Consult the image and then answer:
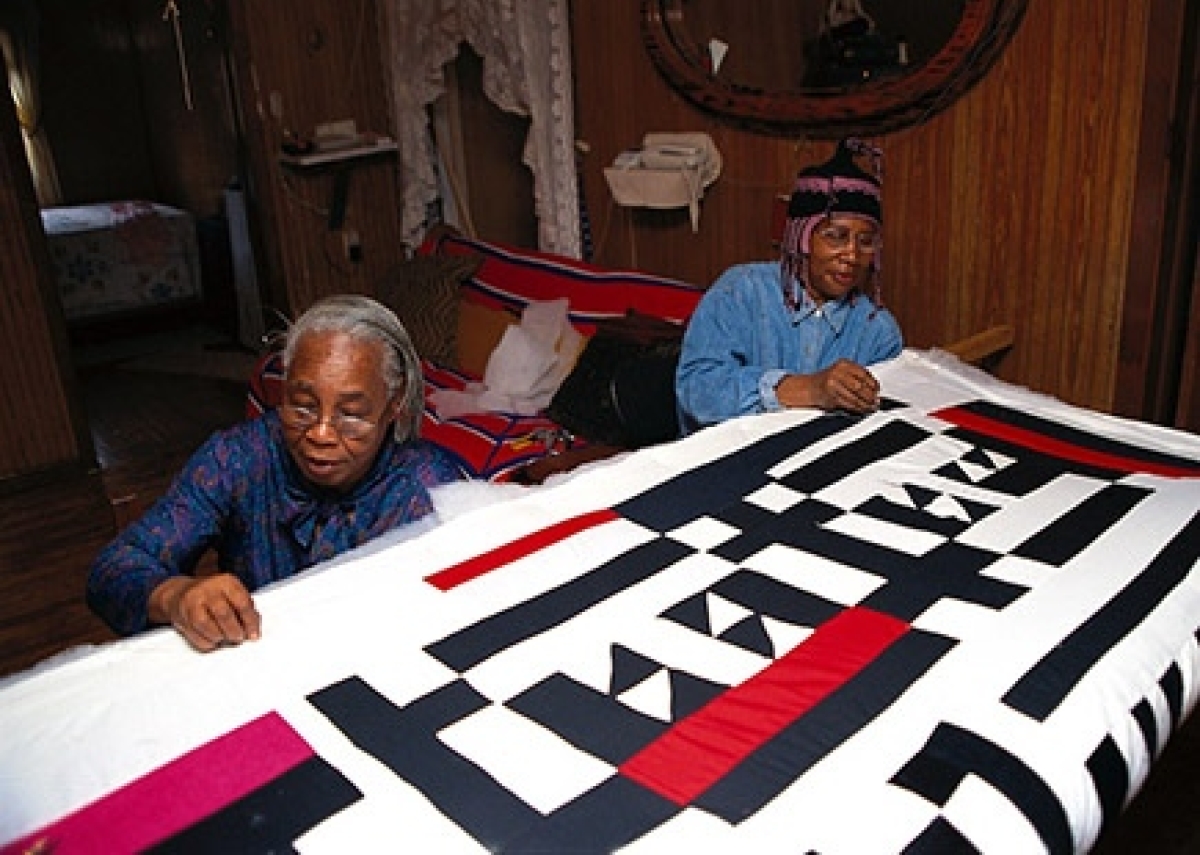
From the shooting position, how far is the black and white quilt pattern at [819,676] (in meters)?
0.86

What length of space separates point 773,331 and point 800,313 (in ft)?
0.21

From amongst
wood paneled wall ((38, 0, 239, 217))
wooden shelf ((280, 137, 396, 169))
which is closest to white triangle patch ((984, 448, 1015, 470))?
wooden shelf ((280, 137, 396, 169))

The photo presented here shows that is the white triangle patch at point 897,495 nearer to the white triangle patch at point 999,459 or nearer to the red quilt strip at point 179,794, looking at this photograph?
the white triangle patch at point 999,459

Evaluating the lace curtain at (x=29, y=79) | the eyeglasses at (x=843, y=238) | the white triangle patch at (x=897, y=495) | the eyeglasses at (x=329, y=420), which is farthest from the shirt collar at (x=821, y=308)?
the lace curtain at (x=29, y=79)

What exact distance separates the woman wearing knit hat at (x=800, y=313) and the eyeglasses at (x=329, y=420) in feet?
2.39

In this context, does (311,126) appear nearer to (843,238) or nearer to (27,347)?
(27,347)

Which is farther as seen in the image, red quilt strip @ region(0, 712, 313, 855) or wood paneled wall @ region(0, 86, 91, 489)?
wood paneled wall @ region(0, 86, 91, 489)

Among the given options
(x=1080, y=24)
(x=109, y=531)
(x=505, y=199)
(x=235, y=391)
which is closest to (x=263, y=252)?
(x=235, y=391)

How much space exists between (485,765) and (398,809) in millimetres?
86

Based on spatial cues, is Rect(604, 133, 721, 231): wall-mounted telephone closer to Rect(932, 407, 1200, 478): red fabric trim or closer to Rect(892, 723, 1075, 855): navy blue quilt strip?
Rect(932, 407, 1200, 478): red fabric trim

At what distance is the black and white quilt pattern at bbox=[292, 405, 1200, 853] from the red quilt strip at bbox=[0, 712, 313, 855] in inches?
2.6

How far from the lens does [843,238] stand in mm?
1889

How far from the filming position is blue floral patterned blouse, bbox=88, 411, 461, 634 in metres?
1.40

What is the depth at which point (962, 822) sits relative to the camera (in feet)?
2.81
